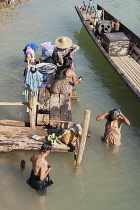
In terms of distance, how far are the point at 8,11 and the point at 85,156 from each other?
1573 centimetres

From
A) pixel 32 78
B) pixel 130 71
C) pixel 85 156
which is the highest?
pixel 32 78

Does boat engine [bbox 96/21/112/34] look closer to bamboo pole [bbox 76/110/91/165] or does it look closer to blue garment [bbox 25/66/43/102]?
blue garment [bbox 25/66/43/102]

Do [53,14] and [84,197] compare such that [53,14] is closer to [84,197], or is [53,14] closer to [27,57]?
[27,57]

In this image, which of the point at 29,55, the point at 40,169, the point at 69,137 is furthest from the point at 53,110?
the point at 40,169

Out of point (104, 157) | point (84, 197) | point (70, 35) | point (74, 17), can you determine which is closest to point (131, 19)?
point (74, 17)

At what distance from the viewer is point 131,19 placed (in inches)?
691

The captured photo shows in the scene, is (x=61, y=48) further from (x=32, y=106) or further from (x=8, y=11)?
(x=8, y=11)

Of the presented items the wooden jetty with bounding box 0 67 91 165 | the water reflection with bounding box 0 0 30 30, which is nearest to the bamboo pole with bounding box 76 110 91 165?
the wooden jetty with bounding box 0 67 91 165

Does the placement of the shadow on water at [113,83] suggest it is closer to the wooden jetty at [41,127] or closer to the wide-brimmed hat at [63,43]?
the wide-brimmed hat at [63,43]

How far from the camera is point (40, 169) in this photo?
4906mm

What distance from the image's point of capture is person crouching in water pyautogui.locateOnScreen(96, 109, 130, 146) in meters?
6.13

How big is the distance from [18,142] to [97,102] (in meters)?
3.50

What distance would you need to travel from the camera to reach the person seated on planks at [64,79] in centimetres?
750

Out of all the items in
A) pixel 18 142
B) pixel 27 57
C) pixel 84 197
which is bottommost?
pixel 84 197
